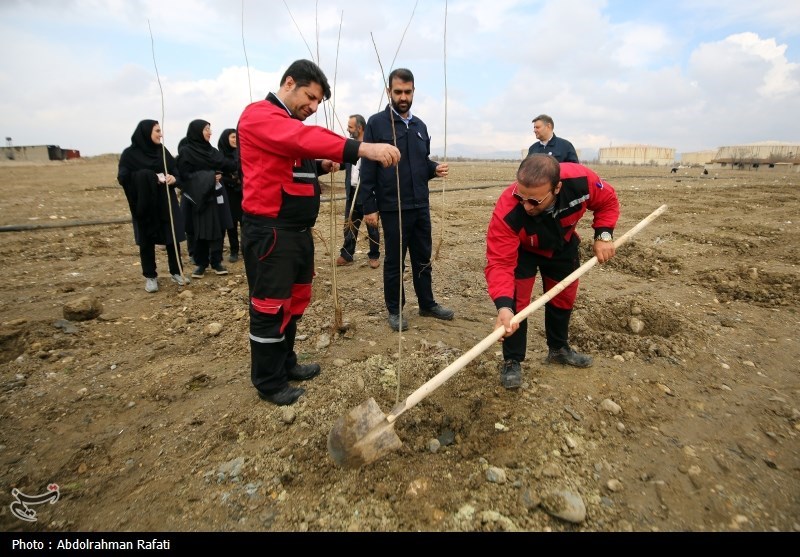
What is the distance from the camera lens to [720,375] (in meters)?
2.88

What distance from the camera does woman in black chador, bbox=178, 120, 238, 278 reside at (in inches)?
192

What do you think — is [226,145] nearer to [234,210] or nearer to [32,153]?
[234,210]

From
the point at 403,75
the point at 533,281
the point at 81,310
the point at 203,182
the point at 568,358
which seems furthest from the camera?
the point at 203,182

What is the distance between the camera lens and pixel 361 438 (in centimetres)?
198

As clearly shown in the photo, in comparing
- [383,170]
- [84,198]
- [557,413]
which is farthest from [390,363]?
[84,198]

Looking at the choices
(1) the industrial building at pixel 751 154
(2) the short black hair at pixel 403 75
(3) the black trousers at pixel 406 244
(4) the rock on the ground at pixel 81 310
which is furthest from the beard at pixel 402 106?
(1) the industrial building at pixel 751 154

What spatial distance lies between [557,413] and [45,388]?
11.1 feet

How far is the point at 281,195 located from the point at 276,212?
0.10 metres

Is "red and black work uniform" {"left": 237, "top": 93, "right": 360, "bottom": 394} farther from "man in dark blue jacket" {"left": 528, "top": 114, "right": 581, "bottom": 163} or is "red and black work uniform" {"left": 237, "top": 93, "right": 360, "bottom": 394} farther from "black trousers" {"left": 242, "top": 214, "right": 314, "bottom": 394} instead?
"man in dark blue jacket" {"left": 528, "top": 114, "right": 581, "bottom": 163}

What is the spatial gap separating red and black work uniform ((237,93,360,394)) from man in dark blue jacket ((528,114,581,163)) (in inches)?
169

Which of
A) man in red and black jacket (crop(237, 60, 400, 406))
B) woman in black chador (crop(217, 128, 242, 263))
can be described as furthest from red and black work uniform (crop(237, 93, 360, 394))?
woman in black chador (crop(217, 128, 242, 263))

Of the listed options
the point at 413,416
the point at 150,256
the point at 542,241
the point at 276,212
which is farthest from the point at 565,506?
the point at 150,256

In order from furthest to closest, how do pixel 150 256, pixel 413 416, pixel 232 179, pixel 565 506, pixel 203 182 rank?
pixel 232 179
pixel 203 182
pixel 150 256
pixel 413 416
pixel 565 506
